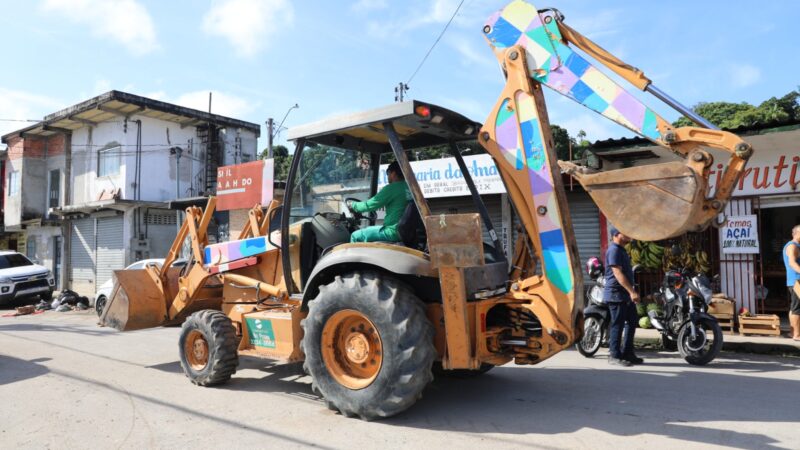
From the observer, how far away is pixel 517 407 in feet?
16.0

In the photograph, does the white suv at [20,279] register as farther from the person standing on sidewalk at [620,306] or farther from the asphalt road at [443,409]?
the person standing on sidewalk at [620,306]

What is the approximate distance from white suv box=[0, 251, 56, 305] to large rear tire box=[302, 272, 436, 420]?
16664 millimetres

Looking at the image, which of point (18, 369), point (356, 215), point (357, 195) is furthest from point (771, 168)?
point (18, 369)

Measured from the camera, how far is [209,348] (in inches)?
228

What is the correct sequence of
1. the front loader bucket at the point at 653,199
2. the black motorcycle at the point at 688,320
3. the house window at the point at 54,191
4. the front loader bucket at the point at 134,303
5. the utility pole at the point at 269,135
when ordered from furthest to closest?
the house window at the point at 54,191
the utility pole at the point at 269,135
the black motorcycle at the point at 688,320
the front loader bucket at the point at 134,303
the front loader bucket at the point at 653,199

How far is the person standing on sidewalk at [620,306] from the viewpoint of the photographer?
6953 millimetres

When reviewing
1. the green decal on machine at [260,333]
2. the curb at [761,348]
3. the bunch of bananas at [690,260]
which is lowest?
the curb at [761,348]

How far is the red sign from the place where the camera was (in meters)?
17.8

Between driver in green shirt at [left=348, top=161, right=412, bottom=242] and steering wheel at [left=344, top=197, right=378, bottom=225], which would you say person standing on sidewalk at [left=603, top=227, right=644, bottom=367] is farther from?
driver in green shirt at [left=348, top=161, right=412, bottom=242]

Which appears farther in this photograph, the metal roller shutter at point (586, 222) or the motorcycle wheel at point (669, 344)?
the metal roller shutter at point (586, 222)

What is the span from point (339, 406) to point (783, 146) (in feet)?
32.4

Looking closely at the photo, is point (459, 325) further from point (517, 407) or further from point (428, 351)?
point (517, 407)

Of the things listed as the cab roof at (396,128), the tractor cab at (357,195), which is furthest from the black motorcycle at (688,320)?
the cab roof at (396,128)

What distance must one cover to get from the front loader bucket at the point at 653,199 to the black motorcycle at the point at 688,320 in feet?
12.9
